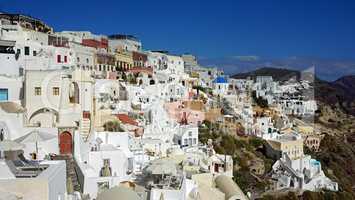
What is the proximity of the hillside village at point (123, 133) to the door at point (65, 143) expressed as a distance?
0.04m

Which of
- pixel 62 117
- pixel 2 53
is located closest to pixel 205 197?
pixel 62 117

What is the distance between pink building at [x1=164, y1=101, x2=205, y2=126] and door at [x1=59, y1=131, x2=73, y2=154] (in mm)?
14192

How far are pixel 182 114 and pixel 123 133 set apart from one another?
484 inches

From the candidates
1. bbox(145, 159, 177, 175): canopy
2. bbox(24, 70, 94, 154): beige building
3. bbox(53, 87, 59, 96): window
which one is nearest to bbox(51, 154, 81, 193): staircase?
bbox(24, 70, 94, 154): beige building

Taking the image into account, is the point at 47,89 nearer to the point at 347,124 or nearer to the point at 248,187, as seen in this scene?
the point at 248,187

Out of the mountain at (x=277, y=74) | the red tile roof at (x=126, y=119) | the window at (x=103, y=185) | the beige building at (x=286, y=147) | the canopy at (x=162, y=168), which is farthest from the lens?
the mountain at (x=277, y=74)

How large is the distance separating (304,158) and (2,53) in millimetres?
20491

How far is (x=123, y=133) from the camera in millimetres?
19344

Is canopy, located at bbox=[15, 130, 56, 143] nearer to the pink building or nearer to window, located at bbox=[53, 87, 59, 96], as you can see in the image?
window, located at bbox=[53, 87, 59, 96]

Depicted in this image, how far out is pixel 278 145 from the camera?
33.2 meters

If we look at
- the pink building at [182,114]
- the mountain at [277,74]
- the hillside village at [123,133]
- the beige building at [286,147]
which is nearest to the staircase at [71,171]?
the hillside village at [123,133]

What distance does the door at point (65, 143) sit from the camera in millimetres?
15779

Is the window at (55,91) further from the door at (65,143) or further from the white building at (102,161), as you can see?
the door at (65,143)

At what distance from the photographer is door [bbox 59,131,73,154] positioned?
1578 centimetres
